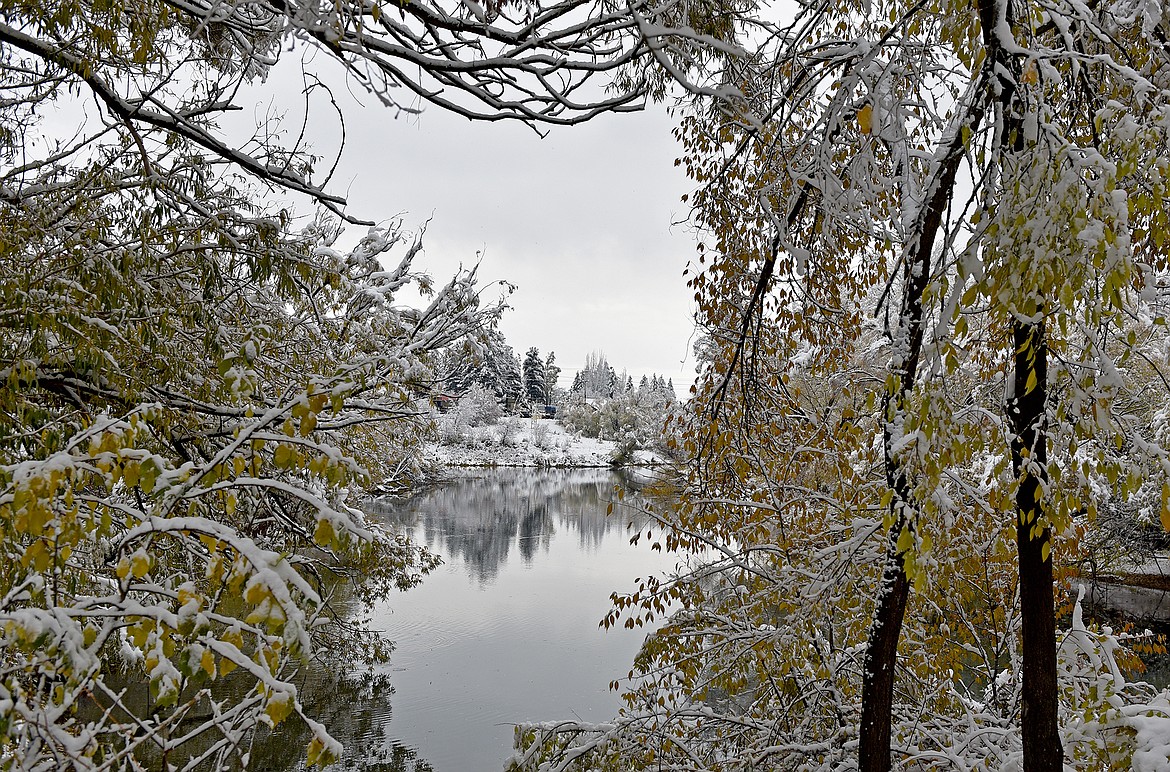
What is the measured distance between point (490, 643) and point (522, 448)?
33468 millimetres

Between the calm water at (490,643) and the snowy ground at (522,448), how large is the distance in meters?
19.0

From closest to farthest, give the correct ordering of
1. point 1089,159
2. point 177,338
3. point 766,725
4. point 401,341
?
point 1089,159 < point 177,338 < point 766,725 < point 401,341

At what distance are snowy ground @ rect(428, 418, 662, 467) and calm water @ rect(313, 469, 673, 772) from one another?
1898 cm

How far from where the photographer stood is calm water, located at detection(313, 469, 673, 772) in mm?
8864

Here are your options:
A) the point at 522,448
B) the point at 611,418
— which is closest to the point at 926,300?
the point at 522,448

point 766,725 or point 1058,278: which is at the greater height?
point 1058,278

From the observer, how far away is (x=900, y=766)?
3.63m

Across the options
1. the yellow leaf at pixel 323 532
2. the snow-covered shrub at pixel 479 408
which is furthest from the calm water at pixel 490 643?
the snow-covered shrub at pixel 479 408

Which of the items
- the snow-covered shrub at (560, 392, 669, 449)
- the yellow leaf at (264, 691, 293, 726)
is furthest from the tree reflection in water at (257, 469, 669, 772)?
the snow-covered shrub at (560, 392, 669, 449)

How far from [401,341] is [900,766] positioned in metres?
4.04

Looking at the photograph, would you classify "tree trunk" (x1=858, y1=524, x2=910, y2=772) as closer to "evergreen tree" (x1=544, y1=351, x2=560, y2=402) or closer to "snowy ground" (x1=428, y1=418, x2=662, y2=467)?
"snowy ground" (x1=428, y1=418, x2=662, y2=467)

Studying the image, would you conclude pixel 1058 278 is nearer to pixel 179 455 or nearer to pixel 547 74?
pixel 547 74

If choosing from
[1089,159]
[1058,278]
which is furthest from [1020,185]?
[1058,278]

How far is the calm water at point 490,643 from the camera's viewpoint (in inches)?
349
